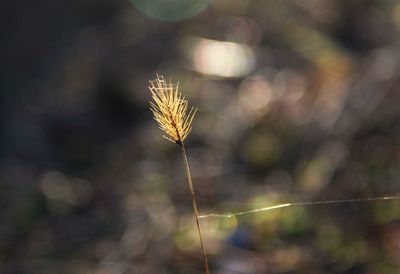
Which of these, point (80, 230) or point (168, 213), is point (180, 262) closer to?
point (168, 213)

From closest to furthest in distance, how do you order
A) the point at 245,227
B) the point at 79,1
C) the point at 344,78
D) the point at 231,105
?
the point at 245,227 < the point at 344,78 < the point at 231,105 < the point at 79,1

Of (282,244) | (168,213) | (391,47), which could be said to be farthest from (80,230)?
(391,47)

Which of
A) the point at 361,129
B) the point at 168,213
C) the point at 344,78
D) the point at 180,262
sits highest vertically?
the point at 344,78

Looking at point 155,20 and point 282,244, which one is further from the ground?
point 155,20

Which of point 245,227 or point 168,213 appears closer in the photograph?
point 245,227

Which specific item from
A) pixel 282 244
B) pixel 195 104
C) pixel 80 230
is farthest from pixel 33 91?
pixel 282 244

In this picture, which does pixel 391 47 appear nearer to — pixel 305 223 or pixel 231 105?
pixel 231 105

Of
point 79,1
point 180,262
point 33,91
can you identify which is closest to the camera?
point 180,262
